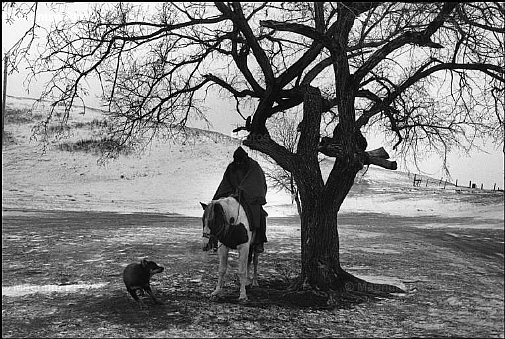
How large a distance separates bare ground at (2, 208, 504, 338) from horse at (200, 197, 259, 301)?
1.77 ft

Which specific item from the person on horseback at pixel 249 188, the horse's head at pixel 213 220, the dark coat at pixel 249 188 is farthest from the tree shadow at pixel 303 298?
the horse's head at pixel 213 220

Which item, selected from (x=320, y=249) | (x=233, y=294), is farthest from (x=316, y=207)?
(x=233, y=294)

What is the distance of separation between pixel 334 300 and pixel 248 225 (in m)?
1.57

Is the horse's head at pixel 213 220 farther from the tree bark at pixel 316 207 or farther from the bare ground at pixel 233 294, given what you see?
the tree bark at pixel 316 207

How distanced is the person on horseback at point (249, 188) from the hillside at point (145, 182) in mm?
19663

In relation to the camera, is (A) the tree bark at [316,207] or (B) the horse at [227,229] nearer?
(B) the horse at [227,229]

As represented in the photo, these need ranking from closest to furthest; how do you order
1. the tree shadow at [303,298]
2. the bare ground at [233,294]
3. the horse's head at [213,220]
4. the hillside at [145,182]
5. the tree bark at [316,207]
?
the bare ground at [233,294] → the horse's head at [213,220] → the tree shadow at [303,298] → the tree bark at [316,207] → the hillside at [145,182]

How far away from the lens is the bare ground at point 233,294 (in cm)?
604

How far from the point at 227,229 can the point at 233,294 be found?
62.4 inches

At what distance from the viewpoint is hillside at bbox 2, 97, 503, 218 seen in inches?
1275

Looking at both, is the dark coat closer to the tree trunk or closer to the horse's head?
the horse's head

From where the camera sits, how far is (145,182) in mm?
43062

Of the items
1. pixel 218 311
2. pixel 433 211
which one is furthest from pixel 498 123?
pixel 433 211

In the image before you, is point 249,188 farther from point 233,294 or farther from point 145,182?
point 145,182
